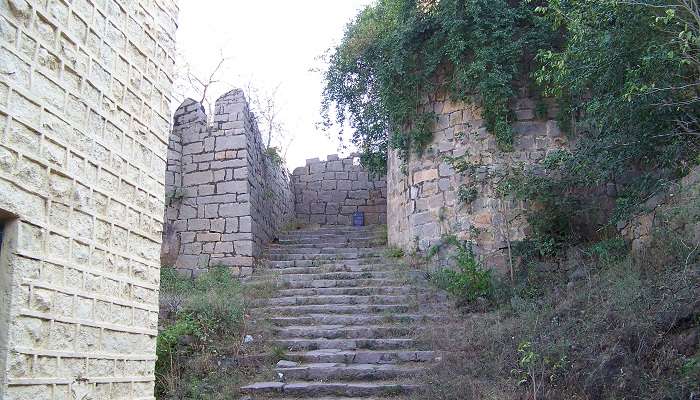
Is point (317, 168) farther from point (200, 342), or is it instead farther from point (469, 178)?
point (200, 342)

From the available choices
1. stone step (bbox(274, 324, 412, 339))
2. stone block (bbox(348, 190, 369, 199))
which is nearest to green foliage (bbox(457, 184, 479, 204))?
stone step (bbox(274, 324, 412, 339))

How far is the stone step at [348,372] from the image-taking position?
666 cm

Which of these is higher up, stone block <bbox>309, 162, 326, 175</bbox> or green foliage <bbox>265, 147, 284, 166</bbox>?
stone block <bbox>309, 162, 326, 175</bbox>

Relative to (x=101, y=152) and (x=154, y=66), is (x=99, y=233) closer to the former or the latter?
(x=101, y=152)

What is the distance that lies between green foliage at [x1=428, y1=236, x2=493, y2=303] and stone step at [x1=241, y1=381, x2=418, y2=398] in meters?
2.28

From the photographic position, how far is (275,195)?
43.5ft

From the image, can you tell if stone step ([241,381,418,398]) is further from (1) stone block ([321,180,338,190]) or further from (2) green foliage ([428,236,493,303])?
(1) stone block ([321,180,338,190])

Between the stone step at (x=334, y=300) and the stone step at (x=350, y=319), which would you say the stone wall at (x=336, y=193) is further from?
the stone step at (x=350, y=319)

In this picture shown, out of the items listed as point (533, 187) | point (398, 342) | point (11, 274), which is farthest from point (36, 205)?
point (533, 187)

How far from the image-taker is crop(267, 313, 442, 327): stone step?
317 inches

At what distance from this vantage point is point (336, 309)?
8.60 metres

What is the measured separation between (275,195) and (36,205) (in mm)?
10075

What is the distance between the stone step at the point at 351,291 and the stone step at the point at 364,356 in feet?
6.18

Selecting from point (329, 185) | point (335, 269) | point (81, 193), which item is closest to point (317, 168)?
point (329, 185)
